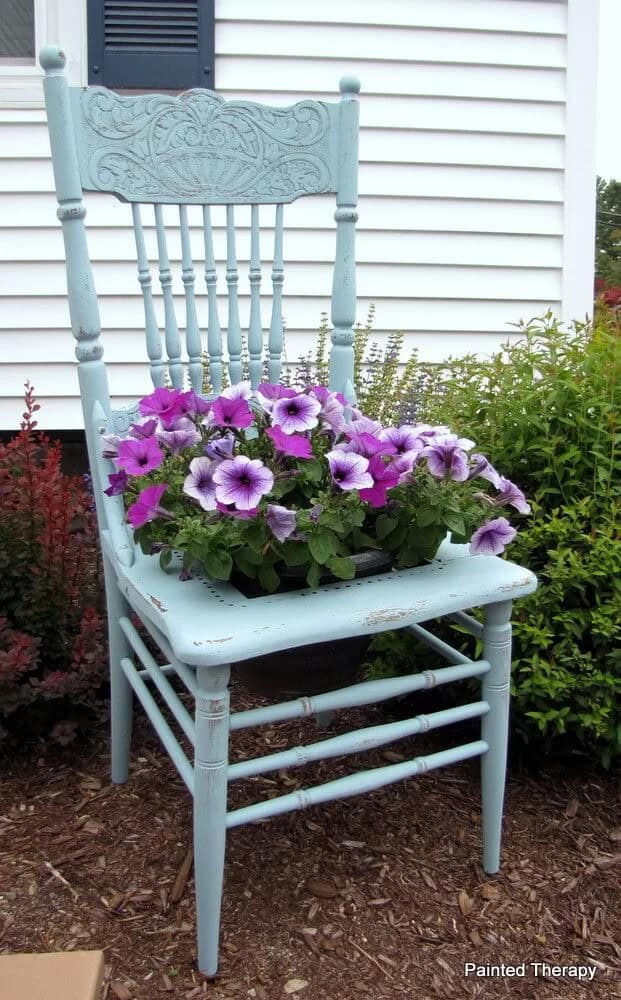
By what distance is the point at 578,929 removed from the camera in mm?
1443

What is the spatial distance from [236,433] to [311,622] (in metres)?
0.37

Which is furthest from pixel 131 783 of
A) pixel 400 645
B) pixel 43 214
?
pixel 43 214

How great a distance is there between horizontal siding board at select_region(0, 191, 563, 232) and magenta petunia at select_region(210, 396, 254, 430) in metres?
2.11

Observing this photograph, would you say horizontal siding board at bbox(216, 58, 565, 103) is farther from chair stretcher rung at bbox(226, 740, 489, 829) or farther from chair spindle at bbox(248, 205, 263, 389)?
chair stretcher rung at bbox(226, 740, 489, 829)

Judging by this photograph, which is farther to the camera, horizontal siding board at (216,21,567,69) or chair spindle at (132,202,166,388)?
horizontal siding board at (216,21,567,69)

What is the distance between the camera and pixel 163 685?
4.60ft

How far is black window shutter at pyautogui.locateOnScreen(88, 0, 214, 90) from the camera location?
9.89 feet

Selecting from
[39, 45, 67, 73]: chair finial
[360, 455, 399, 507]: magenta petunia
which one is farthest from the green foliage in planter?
Result: [39, 45, 67, 73]: chair finial

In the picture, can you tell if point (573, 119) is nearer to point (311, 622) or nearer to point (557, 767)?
point (557, 767)

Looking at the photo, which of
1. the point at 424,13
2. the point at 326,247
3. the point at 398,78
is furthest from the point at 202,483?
the point at 424,13

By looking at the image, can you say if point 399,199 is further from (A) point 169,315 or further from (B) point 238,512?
(B) point 238,512

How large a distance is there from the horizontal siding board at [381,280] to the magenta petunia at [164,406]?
6.41 ft

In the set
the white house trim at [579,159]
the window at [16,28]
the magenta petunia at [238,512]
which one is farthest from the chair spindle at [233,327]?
the white house trim at [579,159]

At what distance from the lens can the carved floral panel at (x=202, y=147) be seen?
1.58 metres
